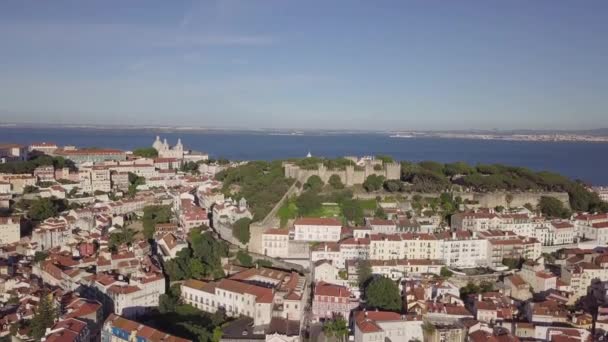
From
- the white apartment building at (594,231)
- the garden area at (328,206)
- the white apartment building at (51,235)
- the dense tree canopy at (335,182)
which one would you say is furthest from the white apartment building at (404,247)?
the white apartment building at (51,235)

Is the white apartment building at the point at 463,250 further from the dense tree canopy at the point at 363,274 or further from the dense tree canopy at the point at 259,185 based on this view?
the dense tree canopy at the point at 259,185

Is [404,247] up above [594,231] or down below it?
below

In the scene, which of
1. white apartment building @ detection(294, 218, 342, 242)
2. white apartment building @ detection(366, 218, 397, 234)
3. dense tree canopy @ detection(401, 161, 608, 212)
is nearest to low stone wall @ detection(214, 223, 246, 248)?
white apartment building @ detection(294, 218, 342, 242)

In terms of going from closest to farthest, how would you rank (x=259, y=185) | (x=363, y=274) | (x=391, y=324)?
(x=391, y=324) < (x=363, y=274) < (x=259, y=185)

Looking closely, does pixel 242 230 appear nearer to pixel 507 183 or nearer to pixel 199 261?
pixel 199 261

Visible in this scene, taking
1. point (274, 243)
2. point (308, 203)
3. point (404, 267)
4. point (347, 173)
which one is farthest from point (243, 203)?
point (404, 267)

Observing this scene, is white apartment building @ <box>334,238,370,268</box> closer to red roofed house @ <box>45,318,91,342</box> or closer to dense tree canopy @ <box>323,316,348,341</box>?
dense tree canopy @ <box>323,316,348,341</box>
